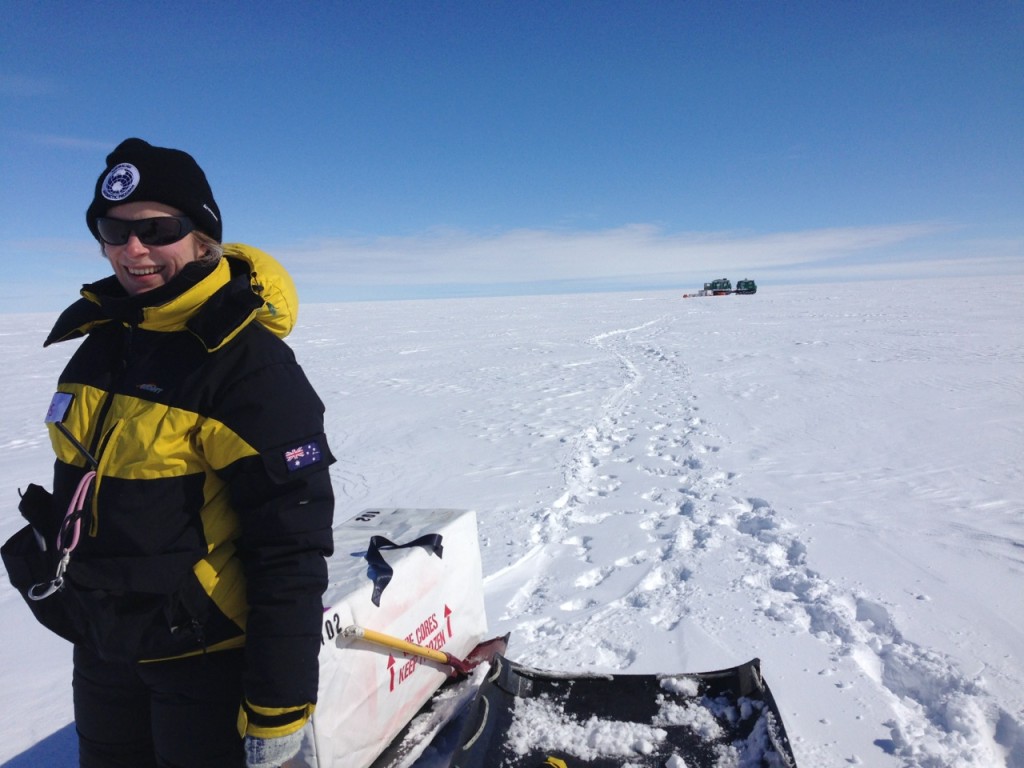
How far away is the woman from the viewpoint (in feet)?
3.76

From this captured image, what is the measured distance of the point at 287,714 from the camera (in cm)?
121

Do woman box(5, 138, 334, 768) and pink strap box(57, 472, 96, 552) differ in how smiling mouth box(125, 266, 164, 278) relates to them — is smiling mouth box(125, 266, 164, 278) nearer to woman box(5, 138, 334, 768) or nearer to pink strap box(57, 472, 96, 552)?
woman box(5, 138, 334, 768)

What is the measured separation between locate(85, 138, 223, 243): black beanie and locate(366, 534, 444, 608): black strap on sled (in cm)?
109

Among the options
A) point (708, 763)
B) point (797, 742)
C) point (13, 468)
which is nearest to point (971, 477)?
point (797, 742)

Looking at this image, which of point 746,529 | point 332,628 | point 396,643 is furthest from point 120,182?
point 746,529

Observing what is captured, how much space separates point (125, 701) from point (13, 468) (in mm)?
6291

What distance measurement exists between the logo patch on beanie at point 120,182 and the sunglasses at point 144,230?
1.9 inches

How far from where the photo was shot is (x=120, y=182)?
121 centimetres

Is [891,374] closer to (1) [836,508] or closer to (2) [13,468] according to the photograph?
(1) [836,508]

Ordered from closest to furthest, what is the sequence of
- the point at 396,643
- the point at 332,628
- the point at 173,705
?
the point at 173,705 → the point at 332,628 → the point at 396,643

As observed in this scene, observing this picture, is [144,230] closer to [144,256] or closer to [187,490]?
[144,256]

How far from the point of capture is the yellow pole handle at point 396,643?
1.70m

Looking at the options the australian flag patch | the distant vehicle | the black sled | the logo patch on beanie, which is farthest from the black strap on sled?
the distant vehicle

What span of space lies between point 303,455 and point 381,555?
89cm
